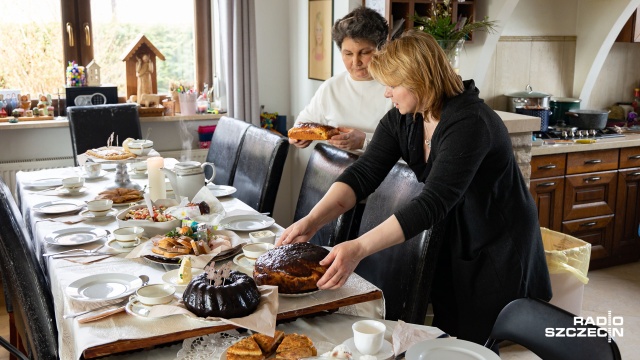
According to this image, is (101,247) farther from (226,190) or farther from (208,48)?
(208,48)

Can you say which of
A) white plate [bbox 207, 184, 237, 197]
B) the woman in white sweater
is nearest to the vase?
the woman in white sweater

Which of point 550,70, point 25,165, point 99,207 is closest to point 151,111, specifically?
point 25,165

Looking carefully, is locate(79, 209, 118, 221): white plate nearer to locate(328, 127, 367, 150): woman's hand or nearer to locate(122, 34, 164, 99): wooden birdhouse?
locate(328, 127, 367, 150): woman's hand

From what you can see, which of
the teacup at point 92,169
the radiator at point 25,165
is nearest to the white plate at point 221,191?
the teacup at point 92,169

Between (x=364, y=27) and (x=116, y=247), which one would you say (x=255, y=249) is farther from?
(x=364, y=27)

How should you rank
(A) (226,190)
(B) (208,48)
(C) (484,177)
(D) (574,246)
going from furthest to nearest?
(B) (208,48)
(D) (574,246)
(A) (226,190)
(C) (484,177)

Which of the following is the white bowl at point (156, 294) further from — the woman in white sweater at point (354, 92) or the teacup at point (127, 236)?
the woman in white sweater at point (354, 92)

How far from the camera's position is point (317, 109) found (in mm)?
2980

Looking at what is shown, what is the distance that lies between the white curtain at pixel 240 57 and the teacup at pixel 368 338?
316cm

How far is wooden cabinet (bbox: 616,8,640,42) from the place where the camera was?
4.49 metres

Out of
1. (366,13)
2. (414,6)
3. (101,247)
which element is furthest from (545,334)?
(414,6)

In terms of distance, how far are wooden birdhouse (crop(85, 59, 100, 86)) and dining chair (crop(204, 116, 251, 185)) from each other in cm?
113

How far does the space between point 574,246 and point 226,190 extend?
1584 millimetres

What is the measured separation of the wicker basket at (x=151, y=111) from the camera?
4324 millimetres
